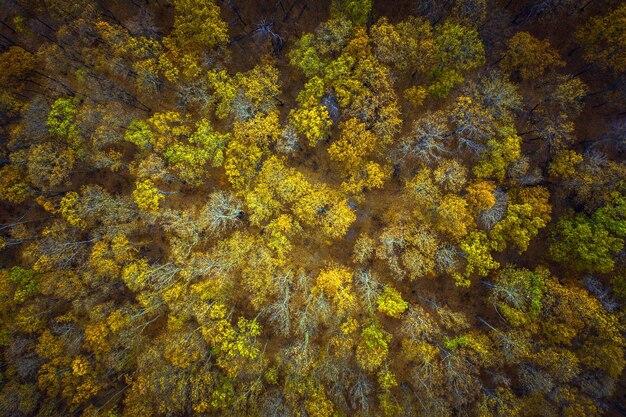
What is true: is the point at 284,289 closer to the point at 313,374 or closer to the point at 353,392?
the point at 313,374

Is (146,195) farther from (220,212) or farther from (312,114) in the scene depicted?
(312,114)

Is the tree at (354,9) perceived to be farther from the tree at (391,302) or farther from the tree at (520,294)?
the tree at (520,294)

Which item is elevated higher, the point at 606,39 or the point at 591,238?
the point at 606,39

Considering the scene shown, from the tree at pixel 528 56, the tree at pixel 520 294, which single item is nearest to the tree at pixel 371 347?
the tree at pixel 520 294

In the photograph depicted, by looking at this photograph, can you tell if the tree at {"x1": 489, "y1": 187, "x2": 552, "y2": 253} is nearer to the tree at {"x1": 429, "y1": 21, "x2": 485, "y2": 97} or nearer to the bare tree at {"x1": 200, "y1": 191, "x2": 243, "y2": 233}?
the tree at {"x1": 429, "y1": 21, "x2": 485, "y2": 97}

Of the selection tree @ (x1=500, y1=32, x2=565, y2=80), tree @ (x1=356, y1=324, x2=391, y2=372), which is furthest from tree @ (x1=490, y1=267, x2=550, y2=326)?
tree @ (x1=500, y1=32, x2=565, y2=80)

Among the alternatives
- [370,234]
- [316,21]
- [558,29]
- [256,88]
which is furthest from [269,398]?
[558,29]

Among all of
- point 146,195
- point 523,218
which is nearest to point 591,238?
point 523,218
